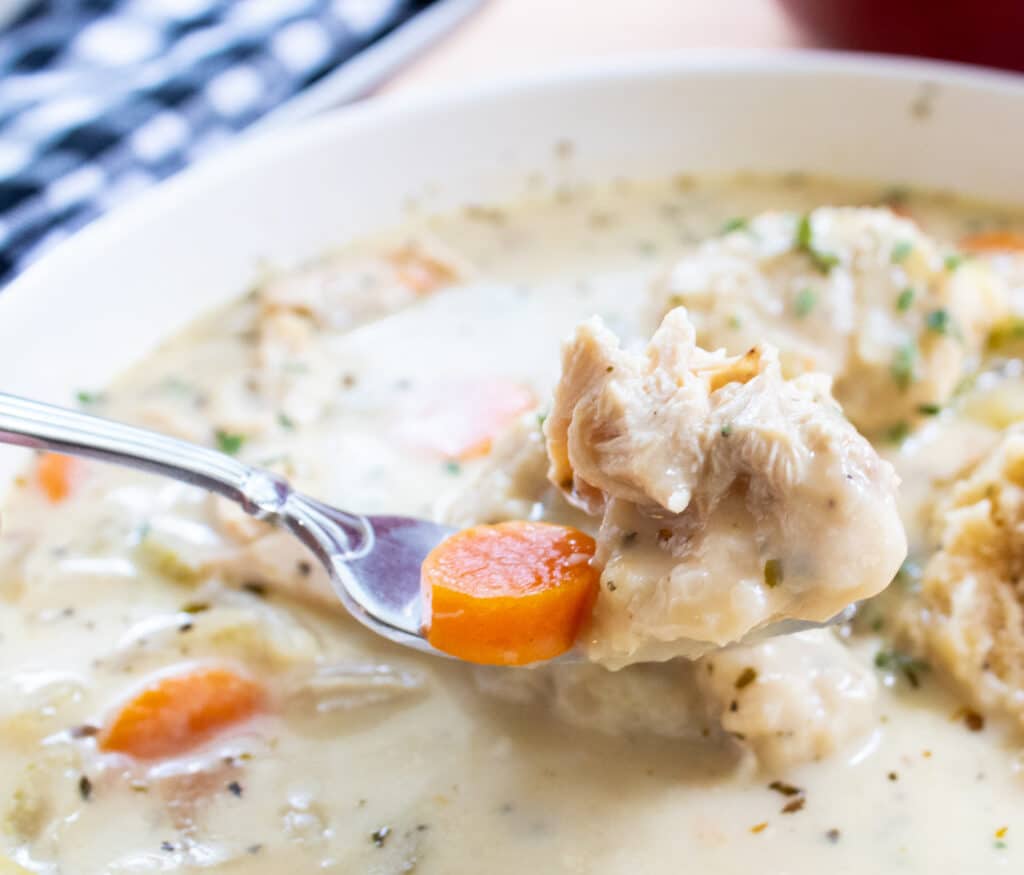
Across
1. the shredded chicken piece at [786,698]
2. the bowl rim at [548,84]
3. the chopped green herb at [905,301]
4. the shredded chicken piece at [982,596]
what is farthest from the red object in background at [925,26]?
the shredded chicken piece at [786,698]

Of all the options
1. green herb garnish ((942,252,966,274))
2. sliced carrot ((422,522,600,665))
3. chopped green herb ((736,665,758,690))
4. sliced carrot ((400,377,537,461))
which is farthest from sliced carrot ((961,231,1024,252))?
sliced carrot ((422,522,600,665))

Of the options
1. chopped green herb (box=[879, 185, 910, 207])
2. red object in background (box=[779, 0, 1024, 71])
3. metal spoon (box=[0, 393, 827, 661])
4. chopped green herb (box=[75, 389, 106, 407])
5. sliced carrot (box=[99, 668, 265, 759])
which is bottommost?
sliced carrot (box=[99, 668, 265, 759])

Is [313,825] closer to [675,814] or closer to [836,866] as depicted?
[675,814]

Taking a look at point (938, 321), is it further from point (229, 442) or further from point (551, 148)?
point (229, 442)

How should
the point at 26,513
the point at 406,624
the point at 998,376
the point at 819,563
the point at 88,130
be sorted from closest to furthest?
the point at 819,563
the point at 406,624
the point at 26,513
the point at 998,376
the point at 88,130

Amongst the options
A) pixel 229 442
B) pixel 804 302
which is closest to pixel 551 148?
pixel 804 302

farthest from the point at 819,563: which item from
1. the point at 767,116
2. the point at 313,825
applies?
the point at 767,116

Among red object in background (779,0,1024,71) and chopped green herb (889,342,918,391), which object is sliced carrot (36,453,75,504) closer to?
chopped green herb (889,342,918,391)
